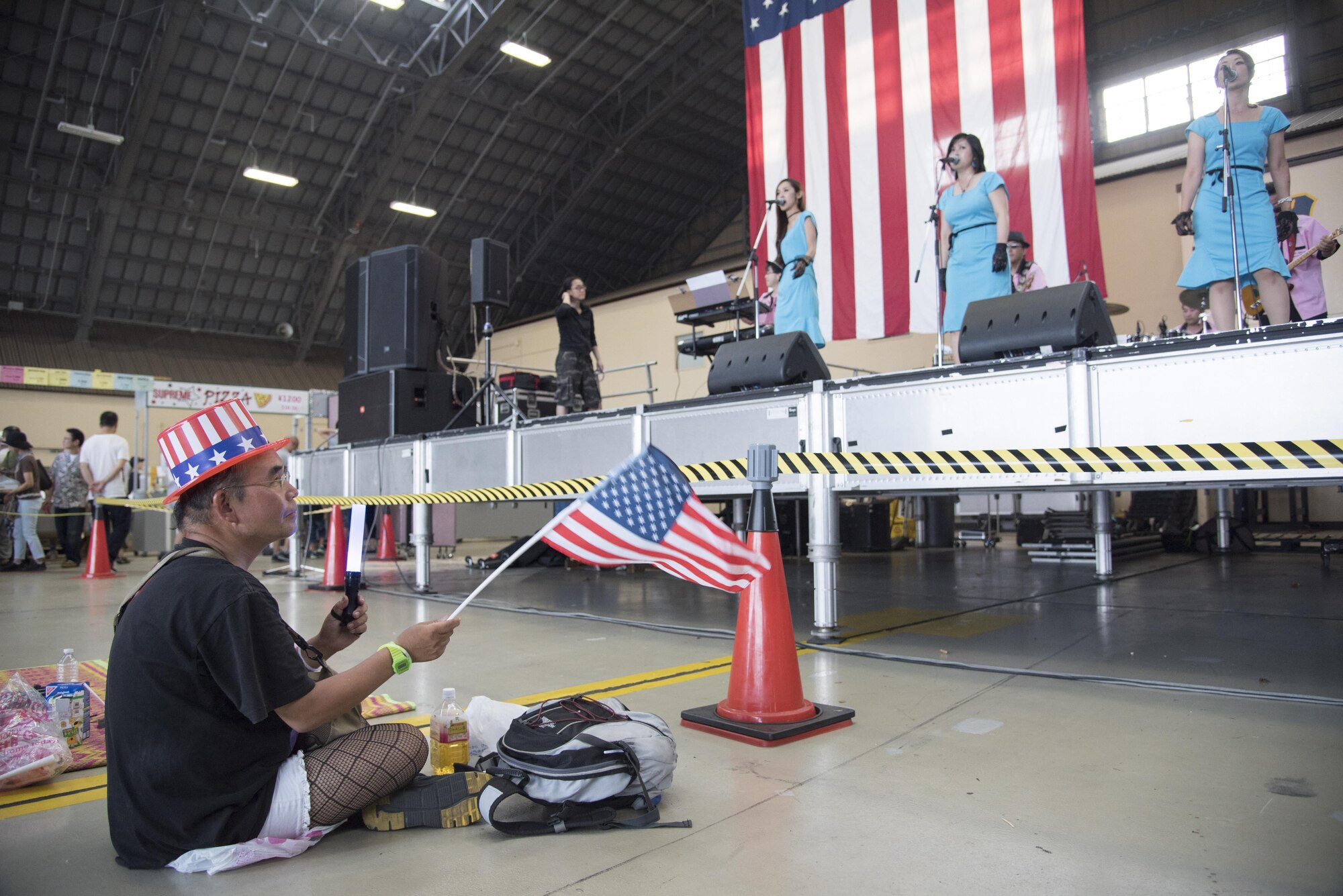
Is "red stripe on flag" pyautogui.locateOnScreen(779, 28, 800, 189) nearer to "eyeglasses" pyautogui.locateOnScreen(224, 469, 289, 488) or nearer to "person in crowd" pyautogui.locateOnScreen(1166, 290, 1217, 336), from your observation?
"person in crowd" pyautogui.locateOnScreen(1166, 290, 1217, 336)

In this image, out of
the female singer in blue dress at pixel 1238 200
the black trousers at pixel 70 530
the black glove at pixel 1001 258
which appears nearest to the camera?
the female singer in blue dress at pixel 1238 200

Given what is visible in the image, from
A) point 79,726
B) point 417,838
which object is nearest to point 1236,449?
point 417,838

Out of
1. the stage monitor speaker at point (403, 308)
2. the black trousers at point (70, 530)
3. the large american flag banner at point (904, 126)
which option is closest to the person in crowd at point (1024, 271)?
the large american flag banner at point (904, 126)

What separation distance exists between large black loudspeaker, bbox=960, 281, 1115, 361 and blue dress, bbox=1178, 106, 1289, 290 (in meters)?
0.95

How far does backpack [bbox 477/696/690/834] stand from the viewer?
1.95m

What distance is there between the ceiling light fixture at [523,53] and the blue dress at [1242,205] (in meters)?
15.4

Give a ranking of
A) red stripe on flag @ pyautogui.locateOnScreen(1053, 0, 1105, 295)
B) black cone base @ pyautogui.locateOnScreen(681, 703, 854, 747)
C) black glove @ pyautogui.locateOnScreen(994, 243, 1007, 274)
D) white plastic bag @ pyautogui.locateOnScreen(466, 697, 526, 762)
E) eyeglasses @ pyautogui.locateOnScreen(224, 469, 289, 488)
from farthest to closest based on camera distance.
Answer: red stripe on flag @ pyautogui.locateOnScreen(1053, 0, 1105, 295) < black glove @ pyautogui.locateOnScreen(994, 243, 1007, 274) < black cone base @ pyautogui.locateOnScreen(681, 703, 854, 747) < white plastic bag @ pyautogui.locateOnScreen(466, 697, 526, 762) < eyeglasses @ pyautogui.locateOnScreen(224, 469, 289, 488)

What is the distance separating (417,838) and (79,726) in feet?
5.74

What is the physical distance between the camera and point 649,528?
2064 mm

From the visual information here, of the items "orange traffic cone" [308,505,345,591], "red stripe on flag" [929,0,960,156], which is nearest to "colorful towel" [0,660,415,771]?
"orange traffic cone" [308,505,345,591]

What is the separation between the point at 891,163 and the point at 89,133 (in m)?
16.5

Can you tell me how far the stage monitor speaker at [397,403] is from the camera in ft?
26.1

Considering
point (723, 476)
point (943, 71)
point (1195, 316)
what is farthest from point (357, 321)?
point (1195, 316)

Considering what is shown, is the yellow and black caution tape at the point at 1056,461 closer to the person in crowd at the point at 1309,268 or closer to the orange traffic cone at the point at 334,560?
the orange traffic cone at the point at 334,560
